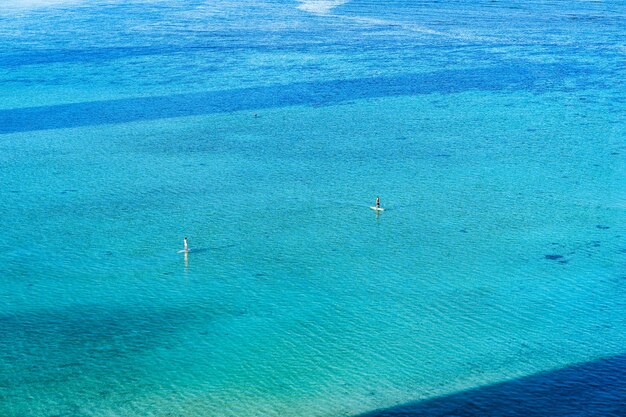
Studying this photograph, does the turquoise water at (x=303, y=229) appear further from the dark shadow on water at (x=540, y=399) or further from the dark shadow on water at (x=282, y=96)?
the dark shadow on water at (x=540, y=399)

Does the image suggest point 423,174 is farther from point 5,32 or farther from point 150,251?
point 5,32

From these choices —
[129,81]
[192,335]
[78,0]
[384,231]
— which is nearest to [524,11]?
[129,81]

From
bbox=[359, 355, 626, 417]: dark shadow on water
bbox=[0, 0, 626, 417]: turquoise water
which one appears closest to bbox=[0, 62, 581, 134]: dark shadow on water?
bbox=[0, 0, 626, 417]: turquoise water

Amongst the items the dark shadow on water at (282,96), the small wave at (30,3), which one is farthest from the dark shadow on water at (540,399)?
the small wave at (30,3)

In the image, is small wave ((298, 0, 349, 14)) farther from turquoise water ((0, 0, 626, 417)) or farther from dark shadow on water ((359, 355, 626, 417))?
dark shadow on water ((359, 355, 626, 417))

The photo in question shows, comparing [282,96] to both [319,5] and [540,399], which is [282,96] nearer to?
[540,399]

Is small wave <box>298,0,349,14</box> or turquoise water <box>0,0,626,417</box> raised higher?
small wave <box>298,0,349,14</box>

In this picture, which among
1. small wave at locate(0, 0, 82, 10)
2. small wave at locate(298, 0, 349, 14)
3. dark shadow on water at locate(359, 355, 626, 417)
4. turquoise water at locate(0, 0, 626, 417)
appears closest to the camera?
dark shadow on water at locate(359, 355, 626, 417)
